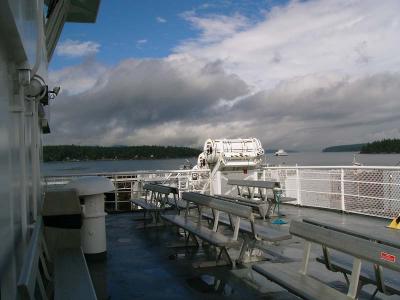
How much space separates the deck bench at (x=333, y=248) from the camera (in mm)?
3203

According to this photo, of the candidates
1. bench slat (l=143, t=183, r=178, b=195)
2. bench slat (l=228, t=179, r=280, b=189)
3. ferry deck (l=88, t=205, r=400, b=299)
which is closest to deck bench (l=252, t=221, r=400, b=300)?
ferry deck (l=88, t=205, r=400, b=299)

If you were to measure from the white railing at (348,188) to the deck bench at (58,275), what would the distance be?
289 inches

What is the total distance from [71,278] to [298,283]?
79.4 inches

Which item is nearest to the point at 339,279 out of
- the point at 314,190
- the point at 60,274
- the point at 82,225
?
the point at 60,274

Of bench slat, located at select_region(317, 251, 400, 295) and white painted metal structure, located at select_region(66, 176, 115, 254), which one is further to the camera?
white painted metal structure, located at select_region(66, 176, 115, 254)

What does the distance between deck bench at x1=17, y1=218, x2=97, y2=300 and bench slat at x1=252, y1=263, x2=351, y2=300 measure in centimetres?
164

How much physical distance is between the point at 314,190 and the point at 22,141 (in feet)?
33.9

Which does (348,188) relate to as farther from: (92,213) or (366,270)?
(92,213)

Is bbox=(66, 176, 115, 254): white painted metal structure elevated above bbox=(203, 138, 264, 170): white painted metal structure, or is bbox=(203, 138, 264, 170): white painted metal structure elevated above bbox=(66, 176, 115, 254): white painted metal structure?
bbox=(203, 138, 264, 170): white painted metal structure

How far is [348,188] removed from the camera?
1119 centimetres

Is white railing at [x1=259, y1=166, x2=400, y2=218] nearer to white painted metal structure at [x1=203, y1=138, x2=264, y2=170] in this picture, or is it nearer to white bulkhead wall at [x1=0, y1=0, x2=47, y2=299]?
white painted metal structure at [x1=203, y1=138, x2=264, y2=170]

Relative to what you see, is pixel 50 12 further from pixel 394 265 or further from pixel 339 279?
pixel 394 265

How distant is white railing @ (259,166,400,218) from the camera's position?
10195 mm

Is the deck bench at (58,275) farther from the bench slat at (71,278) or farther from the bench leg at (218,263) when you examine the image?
the bench leg at (218,263)
